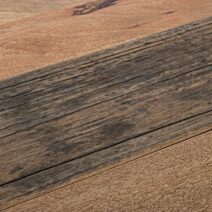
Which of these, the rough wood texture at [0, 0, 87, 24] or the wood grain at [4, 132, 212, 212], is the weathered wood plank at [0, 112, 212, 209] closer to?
the wood grain at [4, 132, 212, 212]

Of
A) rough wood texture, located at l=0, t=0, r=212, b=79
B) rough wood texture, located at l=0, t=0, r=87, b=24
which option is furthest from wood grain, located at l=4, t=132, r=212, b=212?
rough wood texture, located at l=0, t=0, r=87, b=24

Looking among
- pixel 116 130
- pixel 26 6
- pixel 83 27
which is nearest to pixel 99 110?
pixel 116 130

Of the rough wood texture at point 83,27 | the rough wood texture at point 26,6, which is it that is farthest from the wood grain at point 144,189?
the rough wood texture at point 26,6

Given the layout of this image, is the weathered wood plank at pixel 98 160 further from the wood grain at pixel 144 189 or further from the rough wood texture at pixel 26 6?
the rough wood texture at pixel 26 6

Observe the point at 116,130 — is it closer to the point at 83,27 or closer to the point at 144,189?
the point at 144,189

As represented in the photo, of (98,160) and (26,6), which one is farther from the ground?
(98,160)

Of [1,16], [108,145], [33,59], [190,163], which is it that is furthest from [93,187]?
[1,16]
